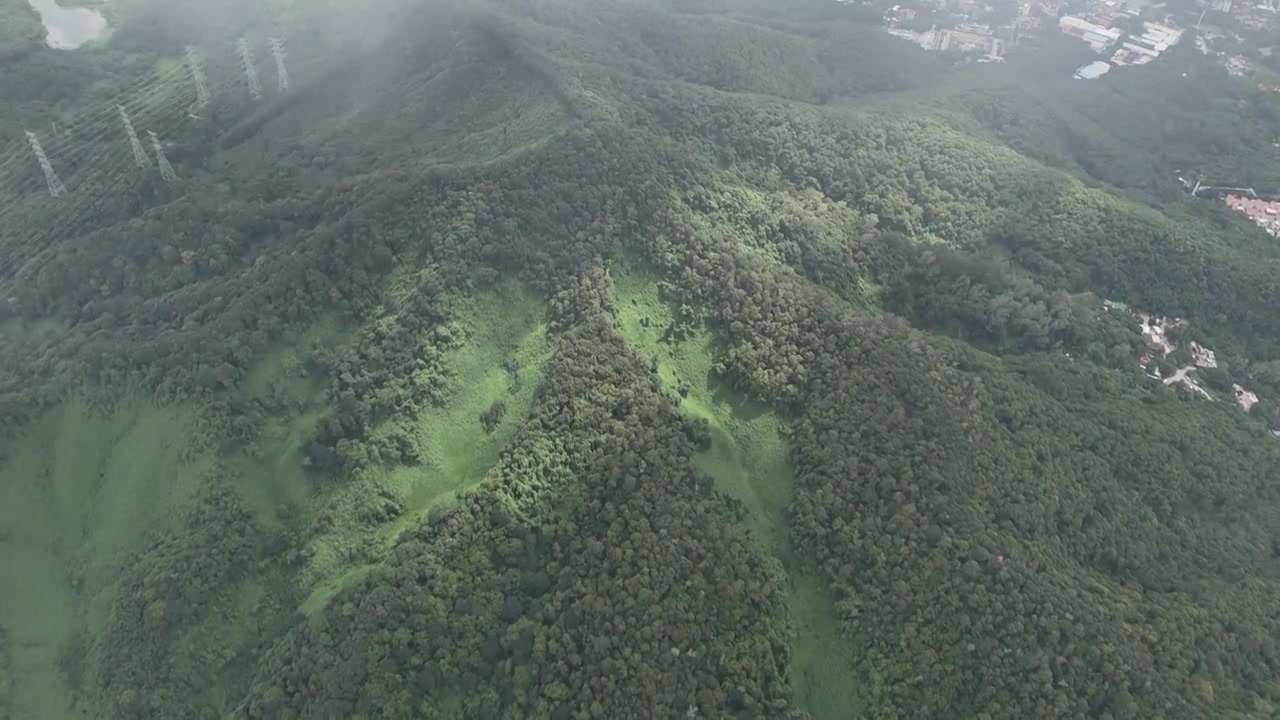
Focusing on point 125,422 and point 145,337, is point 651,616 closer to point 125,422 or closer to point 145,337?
point 125,422

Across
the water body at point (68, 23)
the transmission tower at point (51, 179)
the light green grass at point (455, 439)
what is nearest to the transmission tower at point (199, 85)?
the transmission tower at point (51, 179)

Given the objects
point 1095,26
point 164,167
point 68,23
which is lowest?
point 1095,26

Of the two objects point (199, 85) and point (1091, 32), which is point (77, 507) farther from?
point (1091, 32)

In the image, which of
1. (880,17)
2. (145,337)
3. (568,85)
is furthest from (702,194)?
(880,17)

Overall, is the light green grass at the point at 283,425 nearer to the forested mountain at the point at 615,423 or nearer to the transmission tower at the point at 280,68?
the forested mountain at the point at 615,423

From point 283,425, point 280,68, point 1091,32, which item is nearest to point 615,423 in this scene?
point 283,425

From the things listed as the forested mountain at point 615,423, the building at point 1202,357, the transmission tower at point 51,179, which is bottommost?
the building at point 1202,357
